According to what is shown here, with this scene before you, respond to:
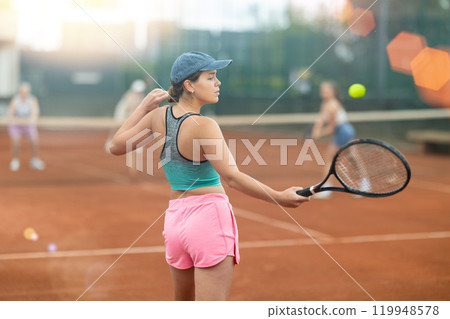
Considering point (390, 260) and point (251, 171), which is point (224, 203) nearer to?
point (390, 260)

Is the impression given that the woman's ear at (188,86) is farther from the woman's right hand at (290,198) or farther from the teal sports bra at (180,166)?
the woman's right hand at (290,198)

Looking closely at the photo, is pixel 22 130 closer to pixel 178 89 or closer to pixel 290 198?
pixel 178 89

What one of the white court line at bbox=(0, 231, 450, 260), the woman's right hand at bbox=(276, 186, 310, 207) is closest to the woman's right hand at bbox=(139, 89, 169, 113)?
the woman's right hand at bbox=(276, 186, 310, 207)

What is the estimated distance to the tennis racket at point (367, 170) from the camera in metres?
3.19

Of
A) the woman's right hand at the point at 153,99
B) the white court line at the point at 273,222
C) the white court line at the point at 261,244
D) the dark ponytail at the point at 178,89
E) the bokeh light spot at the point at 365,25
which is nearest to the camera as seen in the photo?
the dark ponytail at the point at 178,89

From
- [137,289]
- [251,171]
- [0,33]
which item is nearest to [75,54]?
[0,33]

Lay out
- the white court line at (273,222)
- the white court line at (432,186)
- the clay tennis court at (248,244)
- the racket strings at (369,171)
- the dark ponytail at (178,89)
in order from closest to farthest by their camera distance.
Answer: the dark ponytail at (178,89) → the racket strings at (369,171) → the clay tennis court at (248,244) → the white court line at (273,222) → the white court line at (432,186)

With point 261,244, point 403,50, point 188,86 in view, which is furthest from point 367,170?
point 403,50

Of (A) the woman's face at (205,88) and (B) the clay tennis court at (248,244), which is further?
(B) the clay tennis court at (248,244)

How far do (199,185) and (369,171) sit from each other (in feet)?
3.60

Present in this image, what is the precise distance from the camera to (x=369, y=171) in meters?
3.55

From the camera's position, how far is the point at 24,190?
10695 millimetres

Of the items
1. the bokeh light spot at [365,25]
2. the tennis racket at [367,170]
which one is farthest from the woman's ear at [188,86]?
the bokeh light spot at [365,25]

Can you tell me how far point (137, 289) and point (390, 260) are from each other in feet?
8.09
